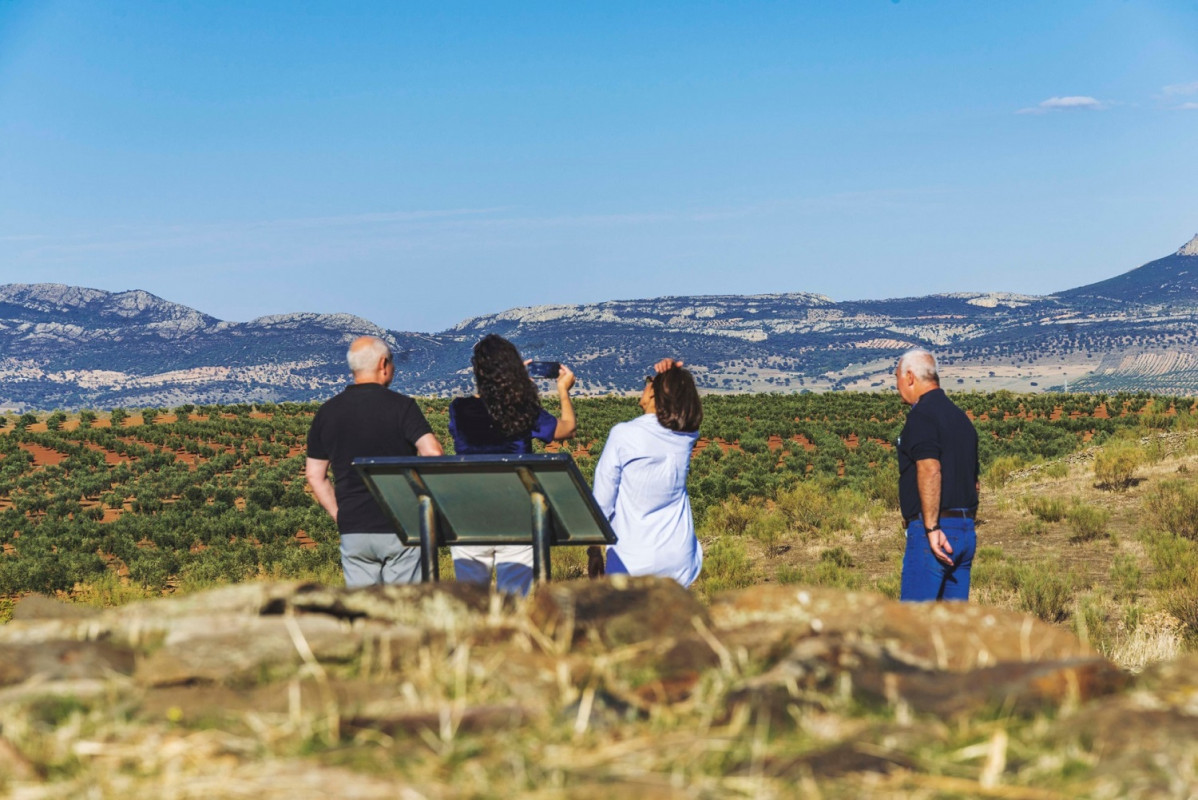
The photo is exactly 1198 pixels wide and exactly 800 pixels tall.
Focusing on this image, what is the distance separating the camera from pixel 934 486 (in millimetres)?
6312

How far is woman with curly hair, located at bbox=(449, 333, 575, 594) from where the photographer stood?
5.54m

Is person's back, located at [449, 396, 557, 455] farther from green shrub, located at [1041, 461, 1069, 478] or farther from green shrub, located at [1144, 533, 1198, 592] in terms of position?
green shrub, located at [1041, 461, 1069, 478]

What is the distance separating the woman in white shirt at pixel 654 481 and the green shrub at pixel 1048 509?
11.0m

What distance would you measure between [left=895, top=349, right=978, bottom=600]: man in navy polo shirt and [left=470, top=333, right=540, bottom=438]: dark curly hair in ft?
7.11

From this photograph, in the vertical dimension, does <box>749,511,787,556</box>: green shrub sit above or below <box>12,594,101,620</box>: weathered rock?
below

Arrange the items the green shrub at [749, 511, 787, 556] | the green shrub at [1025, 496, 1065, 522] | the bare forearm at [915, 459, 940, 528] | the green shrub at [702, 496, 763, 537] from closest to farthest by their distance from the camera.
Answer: the bare forearm at [915, 459, 940, 528] → the green shrub at [1025, 496, 1065, 522] → the green shrub at [749, 511, 787, 556] → the green shrub at [702, 496, 763, 537]

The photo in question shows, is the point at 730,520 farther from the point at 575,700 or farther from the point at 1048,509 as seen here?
the point at 575,700

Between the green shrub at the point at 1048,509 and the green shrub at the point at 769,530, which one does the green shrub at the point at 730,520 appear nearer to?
the green shrub at the point at 769,530


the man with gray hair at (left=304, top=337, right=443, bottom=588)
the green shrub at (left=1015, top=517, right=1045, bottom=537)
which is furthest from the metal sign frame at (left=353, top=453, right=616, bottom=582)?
the green shrub at (left=1015, top=517, right=1045, bottom=537)

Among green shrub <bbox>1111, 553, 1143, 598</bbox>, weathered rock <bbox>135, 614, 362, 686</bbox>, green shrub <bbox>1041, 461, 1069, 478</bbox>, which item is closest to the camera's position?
weathered rock <bbox>135, 614, 362, 686</bbox>

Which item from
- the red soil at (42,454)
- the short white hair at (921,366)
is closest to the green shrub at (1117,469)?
the short white hair at (921,366)

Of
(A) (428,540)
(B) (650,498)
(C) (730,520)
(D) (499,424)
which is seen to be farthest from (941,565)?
(C) (730,520)

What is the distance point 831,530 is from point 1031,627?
12.4 metres

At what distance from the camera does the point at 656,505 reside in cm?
552
